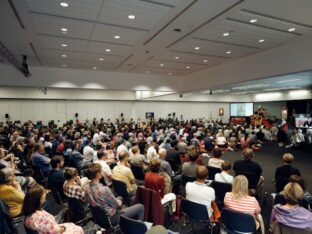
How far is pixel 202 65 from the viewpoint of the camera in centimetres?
994

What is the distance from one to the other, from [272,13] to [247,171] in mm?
3394

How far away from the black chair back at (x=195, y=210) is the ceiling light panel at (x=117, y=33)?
4.33 meters

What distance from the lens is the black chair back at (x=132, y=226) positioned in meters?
2.35

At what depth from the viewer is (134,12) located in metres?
4.56

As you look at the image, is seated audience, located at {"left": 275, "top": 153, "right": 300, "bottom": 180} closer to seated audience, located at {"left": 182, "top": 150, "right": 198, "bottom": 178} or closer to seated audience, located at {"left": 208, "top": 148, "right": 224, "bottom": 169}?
seated audience, located at {"left": 208, "top": 148, "right": 224, "bottom": 169}

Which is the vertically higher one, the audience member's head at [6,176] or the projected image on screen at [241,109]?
the projected image on screen at [241,109]

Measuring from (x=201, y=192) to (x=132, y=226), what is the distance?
4.22 ft

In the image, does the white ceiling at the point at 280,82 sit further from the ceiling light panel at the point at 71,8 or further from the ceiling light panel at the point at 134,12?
the ceiling light panel at the point at 71,8

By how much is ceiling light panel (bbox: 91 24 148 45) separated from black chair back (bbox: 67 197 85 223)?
399cm

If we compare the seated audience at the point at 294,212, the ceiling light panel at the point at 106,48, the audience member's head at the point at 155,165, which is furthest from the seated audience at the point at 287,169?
the ceiling light panel at the point at 106,48

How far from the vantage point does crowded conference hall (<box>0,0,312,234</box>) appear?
2.97 meters

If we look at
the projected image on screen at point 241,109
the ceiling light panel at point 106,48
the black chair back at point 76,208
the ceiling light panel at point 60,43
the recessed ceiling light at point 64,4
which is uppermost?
the ceiling light panel at point 106,48

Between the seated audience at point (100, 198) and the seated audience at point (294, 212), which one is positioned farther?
the seated audience at point (100, 198)

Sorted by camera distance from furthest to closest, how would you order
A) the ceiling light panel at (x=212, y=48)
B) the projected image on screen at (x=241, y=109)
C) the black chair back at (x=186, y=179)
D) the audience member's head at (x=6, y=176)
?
the projected image on screen at (x=241, y=109) < the ceiling light panel at (x=212, y=48) < the black chair back at (x=186, y=179) < the audience member's head at (x=6, y=176)
